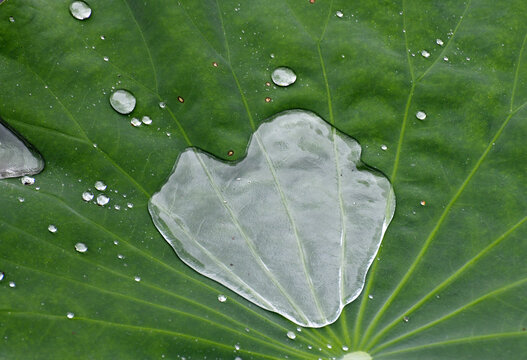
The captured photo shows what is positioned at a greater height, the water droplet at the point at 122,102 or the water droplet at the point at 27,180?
the water droplet at the point at 122,102

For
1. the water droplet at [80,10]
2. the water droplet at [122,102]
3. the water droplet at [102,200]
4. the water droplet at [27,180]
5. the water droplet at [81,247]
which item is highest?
the water droplet at [80,10]

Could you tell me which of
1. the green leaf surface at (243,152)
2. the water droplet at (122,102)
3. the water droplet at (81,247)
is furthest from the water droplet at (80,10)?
the water droplet at (81,247)

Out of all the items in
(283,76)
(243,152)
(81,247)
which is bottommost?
(81,247)

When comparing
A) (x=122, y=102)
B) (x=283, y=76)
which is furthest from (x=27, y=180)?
(x=283, y=76)

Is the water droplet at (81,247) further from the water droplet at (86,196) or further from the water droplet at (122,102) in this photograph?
the water droplet at (122,102)

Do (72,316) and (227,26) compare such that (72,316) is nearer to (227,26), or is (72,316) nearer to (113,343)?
(113,343)

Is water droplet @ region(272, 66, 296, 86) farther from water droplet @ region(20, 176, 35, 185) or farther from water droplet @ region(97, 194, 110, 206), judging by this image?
water droplet @ region(20, 176, 35, 185)

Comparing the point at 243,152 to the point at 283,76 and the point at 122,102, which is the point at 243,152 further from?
the point at 122,102

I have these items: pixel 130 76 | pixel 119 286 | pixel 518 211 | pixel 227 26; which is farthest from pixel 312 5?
pixel 119 286
